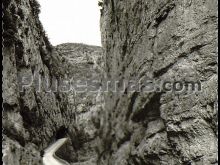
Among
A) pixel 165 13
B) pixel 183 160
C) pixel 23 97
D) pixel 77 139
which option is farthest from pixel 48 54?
pixel 183 160

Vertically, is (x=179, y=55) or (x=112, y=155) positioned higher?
(x=179, y=55)

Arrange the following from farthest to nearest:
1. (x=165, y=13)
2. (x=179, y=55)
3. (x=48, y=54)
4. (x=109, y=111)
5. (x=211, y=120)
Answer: (x=48, y=54) → (x=109, y=111) → (x=165, y=13) → (x=179, y=55) → (x=211, y=120)

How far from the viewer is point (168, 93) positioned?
11.4 metres

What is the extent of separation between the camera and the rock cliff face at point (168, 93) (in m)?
9.85

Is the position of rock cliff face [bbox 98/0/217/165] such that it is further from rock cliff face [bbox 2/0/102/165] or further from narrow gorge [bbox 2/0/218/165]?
rock cliff face [bbox 2/0/102/165]

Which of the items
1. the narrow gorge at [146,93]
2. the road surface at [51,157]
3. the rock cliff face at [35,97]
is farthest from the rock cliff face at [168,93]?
the road surface at [51,157]

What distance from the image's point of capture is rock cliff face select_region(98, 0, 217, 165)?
9.85 m

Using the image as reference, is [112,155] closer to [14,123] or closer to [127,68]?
[127,68]

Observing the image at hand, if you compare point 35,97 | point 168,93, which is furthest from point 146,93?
point 35,97

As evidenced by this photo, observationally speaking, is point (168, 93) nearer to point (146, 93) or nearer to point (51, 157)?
point (146, 93)

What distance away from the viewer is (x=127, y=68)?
15.9 metres

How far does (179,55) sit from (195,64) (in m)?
0.83

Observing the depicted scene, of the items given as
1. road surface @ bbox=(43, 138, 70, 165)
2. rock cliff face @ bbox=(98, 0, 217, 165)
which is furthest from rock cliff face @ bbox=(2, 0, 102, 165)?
rock cliff face @ bbox=(98, 0, 217, 165)

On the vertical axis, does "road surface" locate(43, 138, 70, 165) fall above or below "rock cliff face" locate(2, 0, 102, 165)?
below
